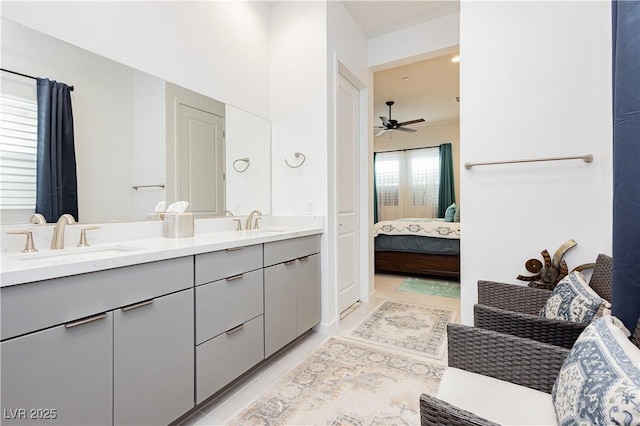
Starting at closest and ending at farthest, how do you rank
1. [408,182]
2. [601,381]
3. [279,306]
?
[601,381]
[279,306]
[408,182]

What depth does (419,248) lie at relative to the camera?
431 cm

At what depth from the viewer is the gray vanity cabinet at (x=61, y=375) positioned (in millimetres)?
872

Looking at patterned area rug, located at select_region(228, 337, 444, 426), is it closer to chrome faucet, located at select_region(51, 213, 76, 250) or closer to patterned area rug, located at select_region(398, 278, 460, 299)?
chrome faucet, located at select_region(51, 213, 76, 250)

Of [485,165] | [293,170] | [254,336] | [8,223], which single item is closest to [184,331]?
[254,336]

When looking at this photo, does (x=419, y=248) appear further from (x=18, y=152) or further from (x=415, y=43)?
(x=18, y=152)

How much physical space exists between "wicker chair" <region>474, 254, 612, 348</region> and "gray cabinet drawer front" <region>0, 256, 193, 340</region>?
4.53 ft

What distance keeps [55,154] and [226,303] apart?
1093 mm

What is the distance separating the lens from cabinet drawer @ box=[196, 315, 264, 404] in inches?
56.9

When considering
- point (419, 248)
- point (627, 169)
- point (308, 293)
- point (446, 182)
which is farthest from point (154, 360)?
point (446, 182)

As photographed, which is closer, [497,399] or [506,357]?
[497,399]

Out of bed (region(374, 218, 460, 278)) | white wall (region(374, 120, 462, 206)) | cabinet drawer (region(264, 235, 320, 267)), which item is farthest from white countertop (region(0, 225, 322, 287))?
white wall (region(374, 120, 462, 206))

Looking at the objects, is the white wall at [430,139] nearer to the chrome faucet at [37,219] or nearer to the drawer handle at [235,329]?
the drawer handle at [235,329]

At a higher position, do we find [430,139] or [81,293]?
[430,139]

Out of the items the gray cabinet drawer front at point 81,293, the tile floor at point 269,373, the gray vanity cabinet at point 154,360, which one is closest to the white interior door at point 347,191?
the tile floor at point 269,373
